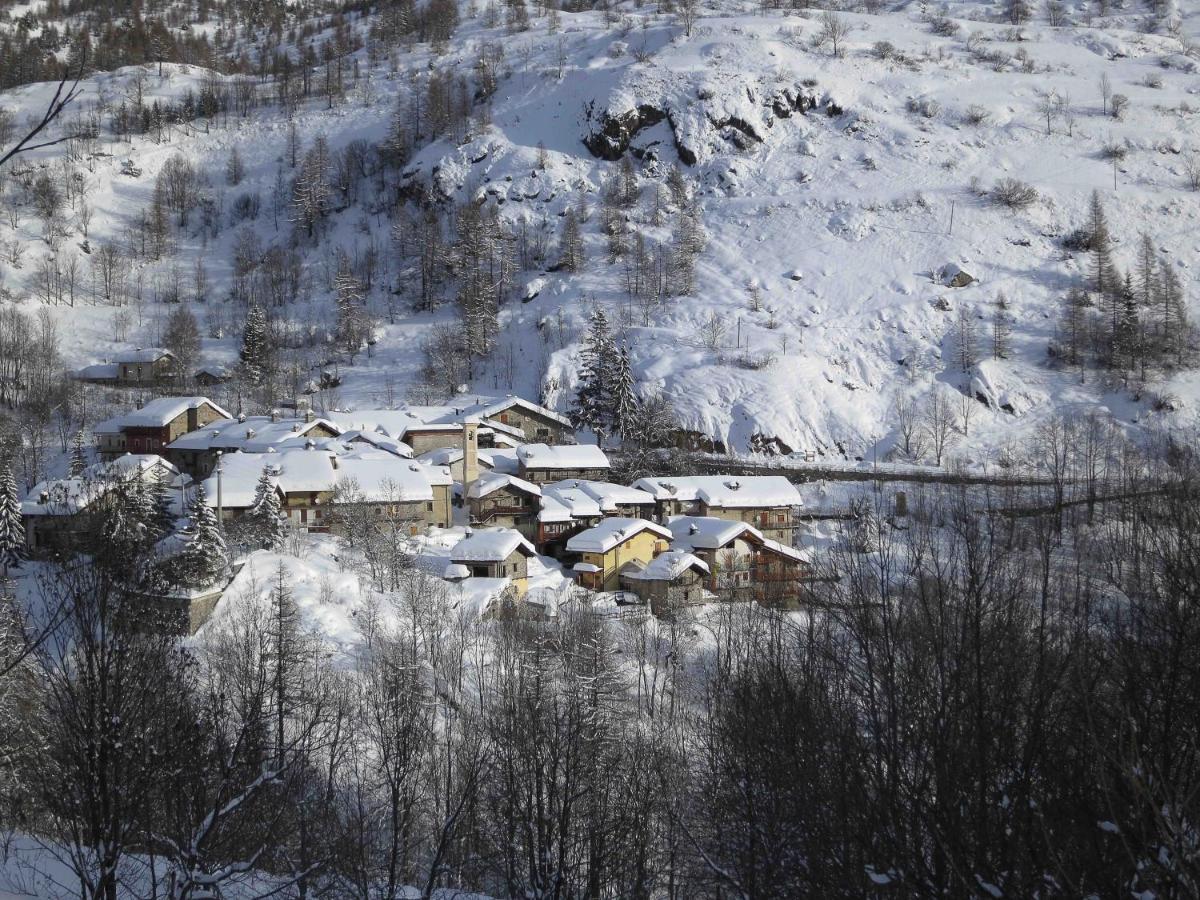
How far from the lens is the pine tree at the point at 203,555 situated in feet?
82.1

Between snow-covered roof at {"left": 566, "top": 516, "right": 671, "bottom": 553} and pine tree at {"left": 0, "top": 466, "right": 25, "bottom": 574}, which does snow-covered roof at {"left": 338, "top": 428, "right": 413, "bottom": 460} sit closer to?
snow-covered roof at {"left": 566, "top": 516, "right": 671, "bottom": 553}

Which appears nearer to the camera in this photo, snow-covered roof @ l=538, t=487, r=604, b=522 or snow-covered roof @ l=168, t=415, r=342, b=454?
snow-covered roof @ l=538, t=487, r=604, b=522

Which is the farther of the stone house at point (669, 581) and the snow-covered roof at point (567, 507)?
the snow-covered roof at point (567, 507)

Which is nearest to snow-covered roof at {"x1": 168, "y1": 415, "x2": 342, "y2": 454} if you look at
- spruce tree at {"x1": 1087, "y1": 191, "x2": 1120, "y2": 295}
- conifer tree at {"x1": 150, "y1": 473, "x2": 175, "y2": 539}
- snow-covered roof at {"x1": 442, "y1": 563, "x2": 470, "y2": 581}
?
conifer tree at {"x1": 150, "y1": 473, "x2": 175, "y2": 539}

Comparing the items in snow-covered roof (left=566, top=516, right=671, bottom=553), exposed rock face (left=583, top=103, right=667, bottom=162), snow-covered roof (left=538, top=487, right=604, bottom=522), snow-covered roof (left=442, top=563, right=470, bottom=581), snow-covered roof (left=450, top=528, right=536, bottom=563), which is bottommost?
snow-covered roof (left=538, top=487, right=604, bottom=522)

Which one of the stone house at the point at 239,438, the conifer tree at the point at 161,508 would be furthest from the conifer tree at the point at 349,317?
the conifer tree at the point at 161,508

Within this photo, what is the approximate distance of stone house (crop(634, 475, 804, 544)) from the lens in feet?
137

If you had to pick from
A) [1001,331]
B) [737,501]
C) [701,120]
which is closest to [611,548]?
[737,501]

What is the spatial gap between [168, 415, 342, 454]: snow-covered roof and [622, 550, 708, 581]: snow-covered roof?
19.5 m

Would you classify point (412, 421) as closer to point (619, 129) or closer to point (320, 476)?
point (320, 476)

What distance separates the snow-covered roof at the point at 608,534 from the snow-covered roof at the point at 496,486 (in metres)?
3.96

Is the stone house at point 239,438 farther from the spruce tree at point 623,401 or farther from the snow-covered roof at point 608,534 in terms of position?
the spruce tree at point 623,401

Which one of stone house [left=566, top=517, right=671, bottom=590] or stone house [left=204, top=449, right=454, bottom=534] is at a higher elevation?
stone house [left=204, top=449, right=454, bottom=534]

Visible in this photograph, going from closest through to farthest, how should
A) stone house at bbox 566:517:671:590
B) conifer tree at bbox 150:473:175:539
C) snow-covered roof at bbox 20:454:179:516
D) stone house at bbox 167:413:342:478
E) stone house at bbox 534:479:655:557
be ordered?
snow-covered roof at bbox 20:454:179:516 → conifer tree at bbox 150:473:175:539 → stone house at bbox 566:517:671:590 → stone house at bbox 534:479:655:557 → stone house at bbox 167:413:342:478
